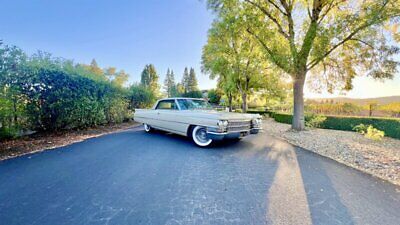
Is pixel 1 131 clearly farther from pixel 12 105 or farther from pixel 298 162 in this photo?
pixel 298 162

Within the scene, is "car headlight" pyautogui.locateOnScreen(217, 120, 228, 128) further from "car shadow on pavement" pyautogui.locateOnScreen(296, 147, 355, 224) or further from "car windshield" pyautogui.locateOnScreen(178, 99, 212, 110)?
"car shadow on pavement" pyautogui.locateOnScreen(296, 147, 355, 224)

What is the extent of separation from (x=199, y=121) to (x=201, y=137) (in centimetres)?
57

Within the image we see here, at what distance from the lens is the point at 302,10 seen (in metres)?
8.38

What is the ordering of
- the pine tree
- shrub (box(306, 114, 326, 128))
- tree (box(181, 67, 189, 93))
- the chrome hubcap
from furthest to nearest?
tree (box(181, 67, 189, 93)) → the pine tree → shrub (box(306, 114, 326, 128)) → the chrome hubcap

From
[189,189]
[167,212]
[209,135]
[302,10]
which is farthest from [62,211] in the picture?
[302,10]

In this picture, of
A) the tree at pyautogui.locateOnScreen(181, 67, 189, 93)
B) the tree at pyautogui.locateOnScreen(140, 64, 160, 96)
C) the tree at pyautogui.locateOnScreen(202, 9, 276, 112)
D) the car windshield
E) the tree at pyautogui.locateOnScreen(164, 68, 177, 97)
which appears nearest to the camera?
the car windshield

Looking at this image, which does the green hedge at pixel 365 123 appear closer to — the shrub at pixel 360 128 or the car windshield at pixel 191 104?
the shrub at pixel 360 128

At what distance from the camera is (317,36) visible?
21.8 ft

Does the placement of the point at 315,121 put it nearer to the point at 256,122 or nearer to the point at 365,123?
the point at 365,123

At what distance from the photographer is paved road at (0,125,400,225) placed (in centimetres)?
195

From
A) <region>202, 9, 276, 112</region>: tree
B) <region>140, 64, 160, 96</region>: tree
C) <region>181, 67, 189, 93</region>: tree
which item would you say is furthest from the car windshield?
<region>181, 67, 189, 93</region>: tree

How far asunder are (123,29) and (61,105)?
732cm

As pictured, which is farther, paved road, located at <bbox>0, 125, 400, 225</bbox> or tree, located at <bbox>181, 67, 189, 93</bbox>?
tree, located at <bbox>181, 67, 189, 93</bbox>

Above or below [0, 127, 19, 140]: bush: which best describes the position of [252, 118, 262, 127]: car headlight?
above
